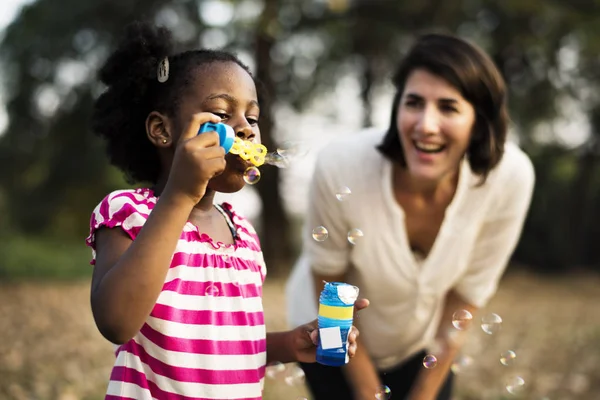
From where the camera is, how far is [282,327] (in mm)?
6949

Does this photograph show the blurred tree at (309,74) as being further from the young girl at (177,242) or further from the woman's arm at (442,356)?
the young girl at (177,242)

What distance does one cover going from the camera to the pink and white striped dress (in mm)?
1590

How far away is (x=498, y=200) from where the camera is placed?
9.19 ft

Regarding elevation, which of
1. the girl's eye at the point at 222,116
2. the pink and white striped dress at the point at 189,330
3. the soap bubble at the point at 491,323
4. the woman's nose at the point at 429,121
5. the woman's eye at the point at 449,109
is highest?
the girl's eye at the point at 222,116

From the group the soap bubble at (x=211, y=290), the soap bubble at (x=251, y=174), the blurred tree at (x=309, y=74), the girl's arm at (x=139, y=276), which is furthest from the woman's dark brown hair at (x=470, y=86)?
the blurred tree at (x=309, y=74)

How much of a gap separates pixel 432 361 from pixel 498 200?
0.79 metres

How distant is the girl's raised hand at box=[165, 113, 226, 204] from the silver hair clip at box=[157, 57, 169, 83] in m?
0.38

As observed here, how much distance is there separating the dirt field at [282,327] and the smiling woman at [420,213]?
1.60ft

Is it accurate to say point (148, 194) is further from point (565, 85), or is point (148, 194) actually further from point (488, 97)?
point (565, 85)

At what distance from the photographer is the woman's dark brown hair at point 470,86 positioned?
2.54m

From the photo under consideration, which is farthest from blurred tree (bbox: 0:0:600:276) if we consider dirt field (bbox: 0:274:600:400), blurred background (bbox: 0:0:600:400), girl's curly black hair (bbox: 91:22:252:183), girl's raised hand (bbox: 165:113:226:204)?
girl's raised hand (bbox: 165:113:226:204)

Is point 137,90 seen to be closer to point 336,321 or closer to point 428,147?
point 336,321

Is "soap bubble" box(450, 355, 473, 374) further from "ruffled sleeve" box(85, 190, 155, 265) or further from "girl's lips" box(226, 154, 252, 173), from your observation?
"ruffled sleeve" box(85, 190, 155, 265)

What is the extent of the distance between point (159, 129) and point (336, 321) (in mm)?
663
